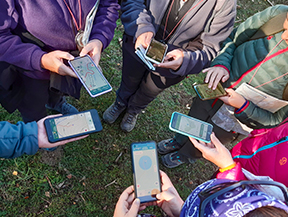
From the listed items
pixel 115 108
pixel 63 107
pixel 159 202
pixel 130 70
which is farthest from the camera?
pixel 115 108

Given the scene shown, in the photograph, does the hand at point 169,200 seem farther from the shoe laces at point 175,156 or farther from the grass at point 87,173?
the shoe laces at point 175,156

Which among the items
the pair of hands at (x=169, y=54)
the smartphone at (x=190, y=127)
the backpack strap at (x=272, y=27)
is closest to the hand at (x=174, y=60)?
the pair of hands at (x=169, y=54)

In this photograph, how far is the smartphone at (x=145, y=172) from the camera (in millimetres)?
1829

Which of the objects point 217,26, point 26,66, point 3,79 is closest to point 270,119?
point 217,26

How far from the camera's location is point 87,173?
2949 millimetres

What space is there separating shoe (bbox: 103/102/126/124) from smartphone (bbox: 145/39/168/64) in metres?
1.31

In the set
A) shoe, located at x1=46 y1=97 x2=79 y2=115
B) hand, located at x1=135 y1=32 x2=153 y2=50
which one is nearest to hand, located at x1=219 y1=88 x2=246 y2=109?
hand, located at x1=135 y1=32 x2=153 y2=50

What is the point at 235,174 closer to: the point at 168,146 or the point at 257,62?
the point at 257,62

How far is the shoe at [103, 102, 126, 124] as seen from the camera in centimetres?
332

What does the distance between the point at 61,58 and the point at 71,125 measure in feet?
2.11

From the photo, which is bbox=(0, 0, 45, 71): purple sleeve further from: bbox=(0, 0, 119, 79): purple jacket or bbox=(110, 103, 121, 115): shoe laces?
bbox=(110, 103, 121, 115): shoe laces

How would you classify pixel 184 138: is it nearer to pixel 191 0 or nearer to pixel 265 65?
pixel 265 65

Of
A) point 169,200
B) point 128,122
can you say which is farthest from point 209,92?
point 128,122

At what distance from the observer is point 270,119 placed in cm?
212
